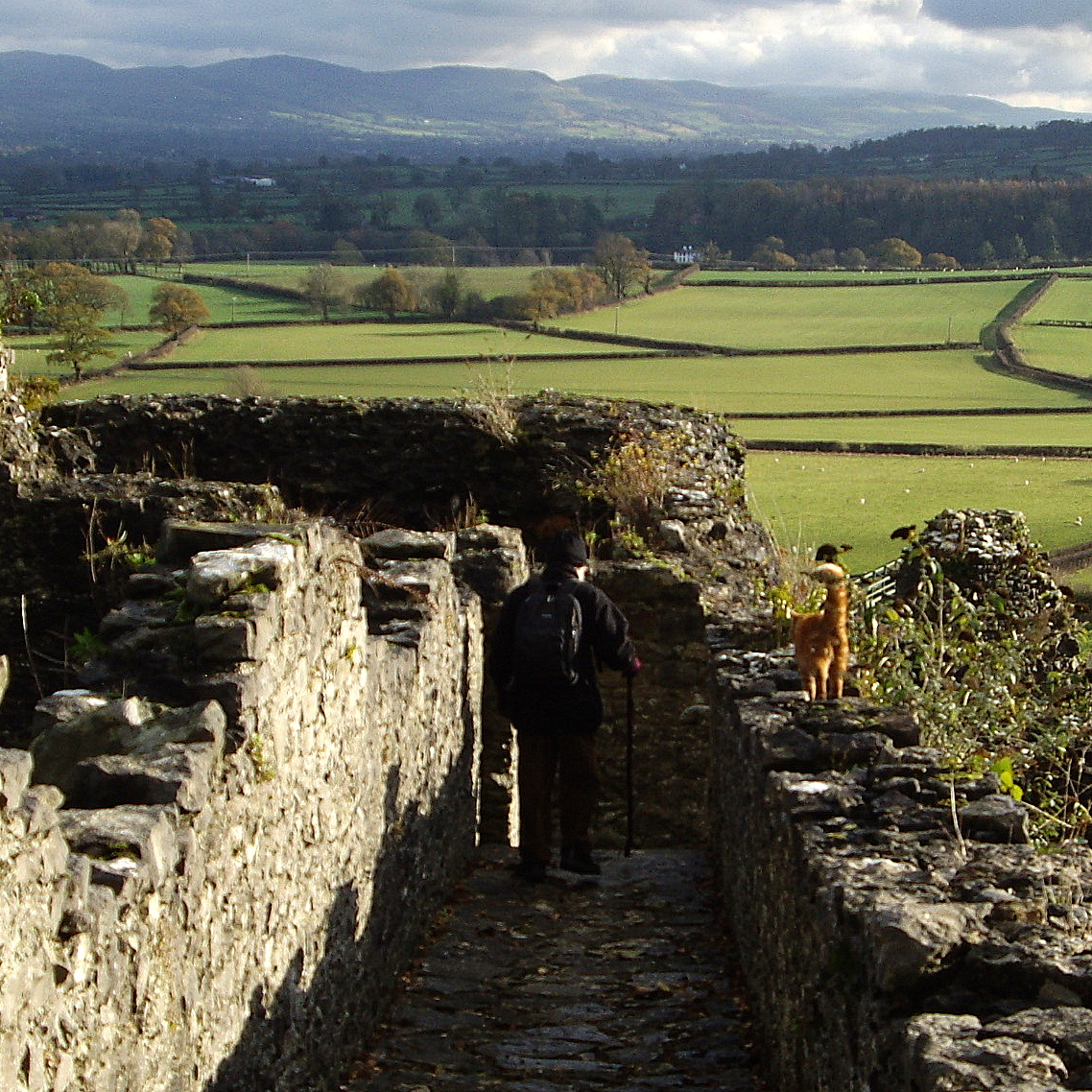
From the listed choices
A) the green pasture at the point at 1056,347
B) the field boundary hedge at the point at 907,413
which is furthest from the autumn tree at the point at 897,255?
the field boundary hedge at the point at 907,413

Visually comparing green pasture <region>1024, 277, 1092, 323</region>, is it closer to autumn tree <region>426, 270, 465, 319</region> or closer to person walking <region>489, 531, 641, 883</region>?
autumn tree <region>426, 270, 465, 319</region>

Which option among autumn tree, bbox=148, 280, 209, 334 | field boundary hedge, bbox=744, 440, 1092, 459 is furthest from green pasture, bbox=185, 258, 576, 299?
field boundary hedge, bbox=744, 440, 1092, 459

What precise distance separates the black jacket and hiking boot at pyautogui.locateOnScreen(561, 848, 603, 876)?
941mm

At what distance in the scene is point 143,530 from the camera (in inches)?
426

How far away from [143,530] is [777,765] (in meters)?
5.87

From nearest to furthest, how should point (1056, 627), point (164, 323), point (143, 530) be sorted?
1. point (143, 530)
2. point (1056, 627)
3. point (164, 323)

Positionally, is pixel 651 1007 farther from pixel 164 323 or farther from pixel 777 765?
pixel 164 323

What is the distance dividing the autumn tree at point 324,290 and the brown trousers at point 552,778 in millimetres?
60271

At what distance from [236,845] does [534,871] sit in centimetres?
404

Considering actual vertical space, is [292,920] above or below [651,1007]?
above

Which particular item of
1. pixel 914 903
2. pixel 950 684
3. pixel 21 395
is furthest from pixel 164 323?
pixel 914 903

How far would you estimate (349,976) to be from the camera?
663 cm

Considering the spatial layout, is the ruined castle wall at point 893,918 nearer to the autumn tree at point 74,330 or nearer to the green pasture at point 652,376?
the green pasture at point 652,376

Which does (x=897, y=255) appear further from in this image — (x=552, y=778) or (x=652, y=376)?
(x=552, y=778)
